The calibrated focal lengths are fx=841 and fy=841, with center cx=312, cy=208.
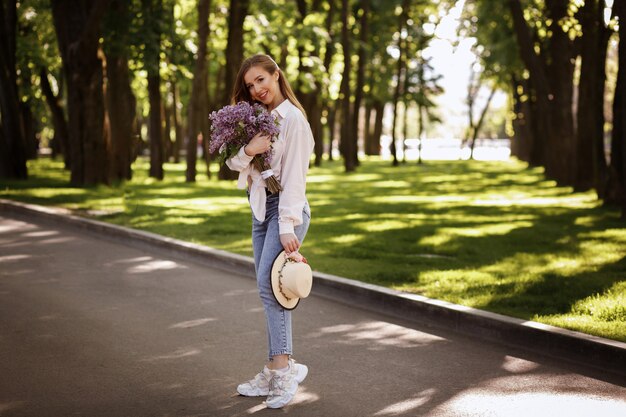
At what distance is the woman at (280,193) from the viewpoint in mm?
4980

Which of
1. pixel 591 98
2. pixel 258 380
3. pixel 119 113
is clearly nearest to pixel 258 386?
pixel 258 380

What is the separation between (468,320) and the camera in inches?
283

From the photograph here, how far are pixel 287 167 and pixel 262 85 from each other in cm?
53

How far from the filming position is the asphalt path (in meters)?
5.15

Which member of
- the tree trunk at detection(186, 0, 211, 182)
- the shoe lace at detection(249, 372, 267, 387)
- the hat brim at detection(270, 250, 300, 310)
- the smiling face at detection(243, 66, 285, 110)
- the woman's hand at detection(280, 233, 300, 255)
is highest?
the tree trunk at detection(186, 0, 211, 182)

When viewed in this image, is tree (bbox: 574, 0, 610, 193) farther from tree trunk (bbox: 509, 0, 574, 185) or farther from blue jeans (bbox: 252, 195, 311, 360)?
blue jeans (bbox: 252, 195, 311, 360)

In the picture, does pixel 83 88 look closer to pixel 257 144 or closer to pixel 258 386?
pixel 258 386

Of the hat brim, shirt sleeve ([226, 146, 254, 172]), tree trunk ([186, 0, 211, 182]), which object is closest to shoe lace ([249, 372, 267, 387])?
the hat brim

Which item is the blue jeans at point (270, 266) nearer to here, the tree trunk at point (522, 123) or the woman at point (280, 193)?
the woman at point (280, 193)

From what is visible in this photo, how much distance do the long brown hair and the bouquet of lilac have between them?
154 millimetres

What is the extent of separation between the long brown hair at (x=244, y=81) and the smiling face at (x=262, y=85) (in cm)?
2

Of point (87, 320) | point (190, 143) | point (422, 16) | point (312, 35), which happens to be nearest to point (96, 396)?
point (87, 320)

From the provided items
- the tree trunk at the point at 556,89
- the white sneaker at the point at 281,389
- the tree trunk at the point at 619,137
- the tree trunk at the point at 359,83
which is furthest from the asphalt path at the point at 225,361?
the tree trunk at the point at 359,83

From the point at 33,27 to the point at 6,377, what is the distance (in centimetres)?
2502
